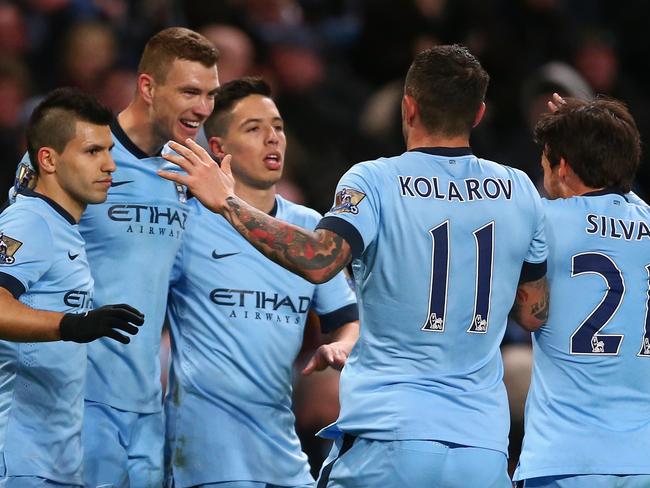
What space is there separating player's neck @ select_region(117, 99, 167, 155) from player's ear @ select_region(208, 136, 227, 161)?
0.34m

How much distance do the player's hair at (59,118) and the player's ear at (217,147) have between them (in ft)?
2.74

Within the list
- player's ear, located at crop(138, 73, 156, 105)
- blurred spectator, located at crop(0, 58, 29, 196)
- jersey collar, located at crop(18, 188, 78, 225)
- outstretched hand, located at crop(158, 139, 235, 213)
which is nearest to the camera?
outstretched hand, located at crop(158, 139, 235, 213)

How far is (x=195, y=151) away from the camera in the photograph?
203 inches

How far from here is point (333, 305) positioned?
259 inches

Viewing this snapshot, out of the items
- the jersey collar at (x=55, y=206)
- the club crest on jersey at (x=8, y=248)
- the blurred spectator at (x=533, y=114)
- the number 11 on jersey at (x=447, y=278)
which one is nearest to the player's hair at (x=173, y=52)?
the jersey collar at (x=55, y=206)

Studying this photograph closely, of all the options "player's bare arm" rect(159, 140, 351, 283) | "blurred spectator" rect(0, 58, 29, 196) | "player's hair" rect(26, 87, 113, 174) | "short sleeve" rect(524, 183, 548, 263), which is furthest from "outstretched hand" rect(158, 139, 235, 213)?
"blurred spectator" rect(0, 58, 29, 196)

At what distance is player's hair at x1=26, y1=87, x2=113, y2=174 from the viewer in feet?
19.1

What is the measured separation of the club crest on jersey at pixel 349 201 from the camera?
5.04m

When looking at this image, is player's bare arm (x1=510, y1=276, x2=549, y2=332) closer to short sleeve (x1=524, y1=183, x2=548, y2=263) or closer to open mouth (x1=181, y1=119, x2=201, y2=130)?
short sleeve (x1=524, y1=183, x2=548, y2=263)

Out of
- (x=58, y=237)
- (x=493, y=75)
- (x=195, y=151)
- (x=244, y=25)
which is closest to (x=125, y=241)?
(x=58, y=237)

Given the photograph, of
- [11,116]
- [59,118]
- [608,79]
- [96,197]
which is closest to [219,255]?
[96,197]

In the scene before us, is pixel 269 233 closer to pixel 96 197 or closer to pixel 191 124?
pixel 96 197

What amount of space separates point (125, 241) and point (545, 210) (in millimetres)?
1996

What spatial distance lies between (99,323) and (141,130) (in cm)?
156
